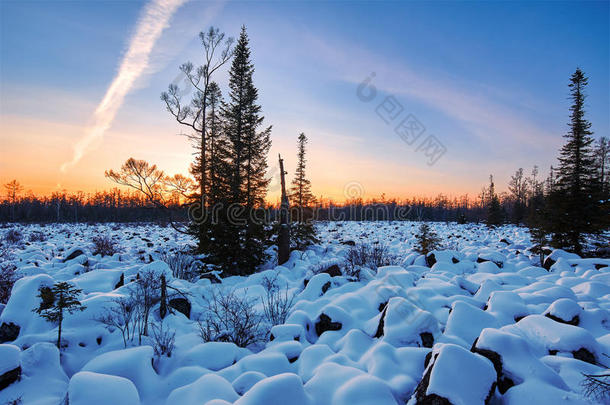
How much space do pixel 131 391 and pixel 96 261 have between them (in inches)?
407

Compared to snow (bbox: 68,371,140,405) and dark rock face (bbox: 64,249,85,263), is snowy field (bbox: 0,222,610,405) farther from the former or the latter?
dark rock face (bbox: 64,249,85,263)

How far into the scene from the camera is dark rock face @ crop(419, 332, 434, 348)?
4234 mm

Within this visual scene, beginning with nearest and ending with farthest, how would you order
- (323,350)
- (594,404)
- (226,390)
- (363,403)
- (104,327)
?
1. (594,404)
2. (363,403)
3. (226,390)
4. (323,350)
5. (104,327)

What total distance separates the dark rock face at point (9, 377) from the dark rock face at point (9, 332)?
5.77 feet

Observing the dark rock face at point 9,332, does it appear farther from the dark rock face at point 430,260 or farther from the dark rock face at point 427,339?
the dark rock face at point 430,260

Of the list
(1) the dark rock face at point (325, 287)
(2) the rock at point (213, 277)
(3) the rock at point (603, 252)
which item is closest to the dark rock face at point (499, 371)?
(1) the dark rock face at point (325, 287)

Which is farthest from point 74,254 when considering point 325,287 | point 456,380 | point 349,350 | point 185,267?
point 456,380

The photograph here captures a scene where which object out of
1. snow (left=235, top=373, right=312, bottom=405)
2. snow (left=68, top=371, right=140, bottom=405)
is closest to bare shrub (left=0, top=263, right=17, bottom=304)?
snow (left=68, top=371, right=140, bottom=405)

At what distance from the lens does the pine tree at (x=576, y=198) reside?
36.5 feet

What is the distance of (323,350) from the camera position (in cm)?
424

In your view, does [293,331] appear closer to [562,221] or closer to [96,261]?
[96,261]

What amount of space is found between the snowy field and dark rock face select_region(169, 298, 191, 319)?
33 millimetres

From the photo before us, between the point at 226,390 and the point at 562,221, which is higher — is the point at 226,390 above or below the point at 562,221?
below

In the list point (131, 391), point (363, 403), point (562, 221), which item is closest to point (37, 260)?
point (131, 391)
